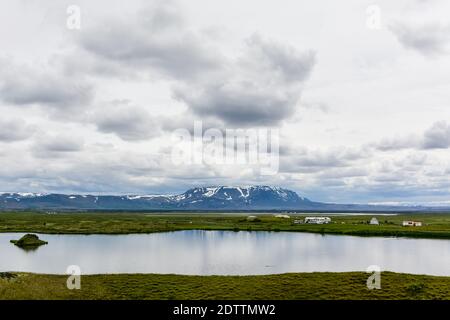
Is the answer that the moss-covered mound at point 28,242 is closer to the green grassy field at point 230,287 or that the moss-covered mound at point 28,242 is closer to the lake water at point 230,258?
the lake water at point 230,258

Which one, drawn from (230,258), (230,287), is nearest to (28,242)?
(230,258)

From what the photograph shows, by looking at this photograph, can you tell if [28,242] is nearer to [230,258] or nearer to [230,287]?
[230,258]

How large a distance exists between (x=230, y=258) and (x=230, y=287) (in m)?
31.4

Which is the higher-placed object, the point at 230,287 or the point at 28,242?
the point at 230,287

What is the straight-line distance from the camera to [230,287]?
4506 cm

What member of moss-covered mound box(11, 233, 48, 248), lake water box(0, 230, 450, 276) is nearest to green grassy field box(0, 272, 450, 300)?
lake water box(0, 230, 450, 276)

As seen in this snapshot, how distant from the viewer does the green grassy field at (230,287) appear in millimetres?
40594

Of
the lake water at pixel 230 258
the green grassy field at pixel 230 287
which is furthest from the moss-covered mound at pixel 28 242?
the green grassy field at pixel 230 287

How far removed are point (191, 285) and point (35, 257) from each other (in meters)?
47.1

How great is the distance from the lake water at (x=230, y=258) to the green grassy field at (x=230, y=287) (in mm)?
11096

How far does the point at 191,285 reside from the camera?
152 feet
